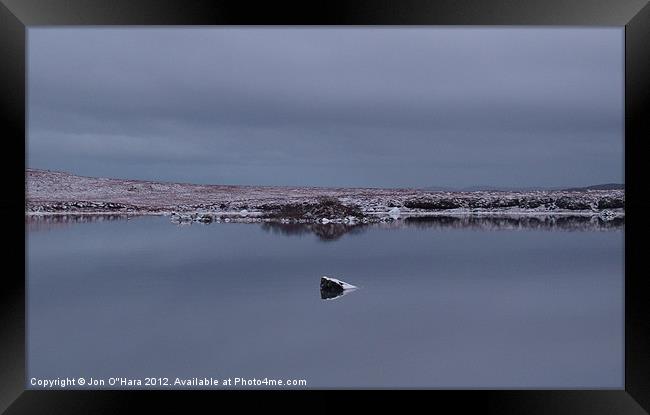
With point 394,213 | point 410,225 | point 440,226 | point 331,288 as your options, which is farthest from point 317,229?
point 331,288

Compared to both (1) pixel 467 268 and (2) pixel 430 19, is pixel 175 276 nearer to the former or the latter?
(1) pixel 467 268

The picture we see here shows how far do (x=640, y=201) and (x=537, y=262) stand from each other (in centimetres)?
501

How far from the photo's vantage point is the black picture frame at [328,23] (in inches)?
112

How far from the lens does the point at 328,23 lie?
2908 mm

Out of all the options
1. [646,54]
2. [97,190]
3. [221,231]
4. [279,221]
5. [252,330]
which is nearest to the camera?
[646,54]

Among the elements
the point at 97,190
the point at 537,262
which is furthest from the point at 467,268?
the point at 97,190

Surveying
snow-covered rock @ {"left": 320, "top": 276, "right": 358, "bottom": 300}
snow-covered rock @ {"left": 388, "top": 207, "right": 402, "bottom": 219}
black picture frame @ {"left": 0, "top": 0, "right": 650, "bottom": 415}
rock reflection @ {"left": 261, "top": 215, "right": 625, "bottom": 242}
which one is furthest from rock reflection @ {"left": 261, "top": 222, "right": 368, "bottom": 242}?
black picture frame @ {"left": 0, "top": 0, "right": 650, "bottom": 415}

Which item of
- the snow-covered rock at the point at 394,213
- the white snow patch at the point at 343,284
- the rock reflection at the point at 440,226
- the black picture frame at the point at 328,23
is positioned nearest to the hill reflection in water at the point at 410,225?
the rock reflection at the point at 440,226

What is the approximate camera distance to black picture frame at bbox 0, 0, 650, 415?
285 centimetres

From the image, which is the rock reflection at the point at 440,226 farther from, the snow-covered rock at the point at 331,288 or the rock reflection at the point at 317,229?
the snow-covered rock at the point at 331,288

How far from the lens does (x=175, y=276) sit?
6.50 m

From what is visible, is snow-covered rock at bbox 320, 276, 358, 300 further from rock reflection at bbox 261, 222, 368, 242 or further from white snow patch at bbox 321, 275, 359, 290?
rock reflection at bbox 261, 222, 368, 242

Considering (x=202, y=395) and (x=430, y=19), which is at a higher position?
(x=430, y=19)

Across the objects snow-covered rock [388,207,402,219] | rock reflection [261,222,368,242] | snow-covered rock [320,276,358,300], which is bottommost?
snow-covered rock [320,276,358,300]
